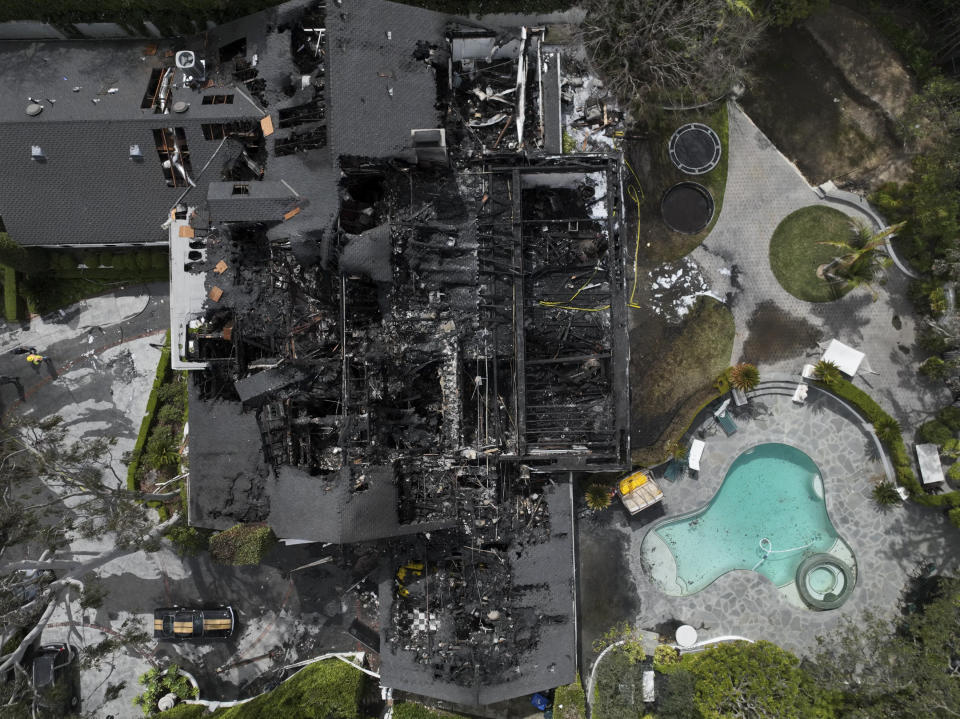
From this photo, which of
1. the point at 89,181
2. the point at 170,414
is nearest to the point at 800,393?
the point at 170,414

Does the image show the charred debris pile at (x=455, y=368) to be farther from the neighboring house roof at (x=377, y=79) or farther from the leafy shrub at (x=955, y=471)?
the leafy shrub at (x=955, y=471)

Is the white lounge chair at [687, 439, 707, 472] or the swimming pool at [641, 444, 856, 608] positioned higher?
the white lounge chair at [687, 439, 707, 472]

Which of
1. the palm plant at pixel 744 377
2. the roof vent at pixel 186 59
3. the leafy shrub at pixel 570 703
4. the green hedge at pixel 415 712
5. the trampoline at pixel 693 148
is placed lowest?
the green hedge at pixel 415 712

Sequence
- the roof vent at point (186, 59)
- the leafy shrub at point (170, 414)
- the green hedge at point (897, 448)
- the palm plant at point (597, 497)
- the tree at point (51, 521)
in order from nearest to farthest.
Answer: the roof vent at point (186, 59)
the tree at point (51, 521)
the palm plant at point (597, 497)
the green hedge at point (897, 448)
the leafy shrub at point (170, 414)

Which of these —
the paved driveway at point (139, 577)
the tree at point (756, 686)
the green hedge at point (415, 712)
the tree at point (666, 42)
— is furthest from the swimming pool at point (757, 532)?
the tree at point (666, 42)

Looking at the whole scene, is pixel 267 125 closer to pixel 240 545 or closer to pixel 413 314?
pixel 413 314

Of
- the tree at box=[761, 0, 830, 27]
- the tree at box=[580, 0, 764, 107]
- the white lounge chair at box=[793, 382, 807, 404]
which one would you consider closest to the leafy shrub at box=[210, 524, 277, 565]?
the white lounge chair at box=[793, 382, 807, 404]

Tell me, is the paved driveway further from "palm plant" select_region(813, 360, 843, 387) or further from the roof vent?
"palm plant" select_region(813, 360, 843, 387)
